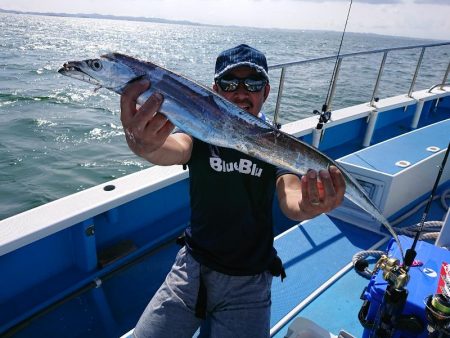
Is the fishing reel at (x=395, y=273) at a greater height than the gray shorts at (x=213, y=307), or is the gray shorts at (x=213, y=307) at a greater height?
the fishing reel at (x=395, y=273)

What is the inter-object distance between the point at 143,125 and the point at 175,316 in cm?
112

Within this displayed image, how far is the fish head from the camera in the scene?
1.52m

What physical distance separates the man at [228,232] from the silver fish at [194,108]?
399mm

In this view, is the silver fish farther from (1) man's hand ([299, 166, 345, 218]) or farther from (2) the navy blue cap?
(2) the navy blue cap

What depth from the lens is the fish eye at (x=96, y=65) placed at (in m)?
1.54

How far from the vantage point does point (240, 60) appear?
205 centimetres

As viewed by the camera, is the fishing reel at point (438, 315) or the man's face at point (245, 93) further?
the man's face at point (245, 93)

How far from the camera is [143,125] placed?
1665 millimetres

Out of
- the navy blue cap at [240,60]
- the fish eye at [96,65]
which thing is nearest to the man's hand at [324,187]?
the navy blue cap at [240,60]

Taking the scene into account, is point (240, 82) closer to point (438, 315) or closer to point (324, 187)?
point (324, 187)

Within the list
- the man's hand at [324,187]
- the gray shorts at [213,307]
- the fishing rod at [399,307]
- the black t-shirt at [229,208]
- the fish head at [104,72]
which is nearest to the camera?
the fish head at [104,72]

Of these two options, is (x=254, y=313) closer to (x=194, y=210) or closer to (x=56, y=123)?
(x=194, y=210)

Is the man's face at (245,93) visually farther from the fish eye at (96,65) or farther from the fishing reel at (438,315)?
the fishing reel at (438,315)

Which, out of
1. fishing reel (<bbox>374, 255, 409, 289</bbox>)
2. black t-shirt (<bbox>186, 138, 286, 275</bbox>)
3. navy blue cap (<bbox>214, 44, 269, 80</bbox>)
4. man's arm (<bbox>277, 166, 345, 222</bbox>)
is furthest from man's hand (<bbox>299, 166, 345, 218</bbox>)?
navy blue cap (<bbox>214, 44, 269, 80</bbox>)
